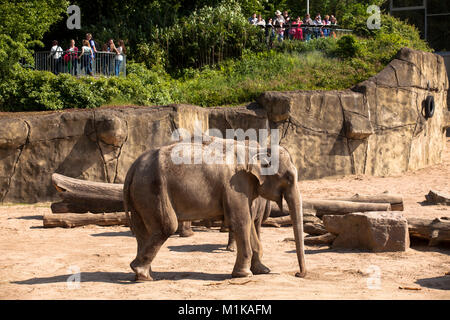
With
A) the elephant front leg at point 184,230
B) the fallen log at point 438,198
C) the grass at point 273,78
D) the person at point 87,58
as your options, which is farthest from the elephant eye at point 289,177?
the person at point 87,58

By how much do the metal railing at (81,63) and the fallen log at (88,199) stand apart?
9.41 metres

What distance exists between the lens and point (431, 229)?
31.2ft

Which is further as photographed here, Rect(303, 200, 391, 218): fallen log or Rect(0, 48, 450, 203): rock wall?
Rect(0, 48, 450, 203): rock wall

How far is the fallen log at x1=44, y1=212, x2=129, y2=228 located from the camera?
1157cm

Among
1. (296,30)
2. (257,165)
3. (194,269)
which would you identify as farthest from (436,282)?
(296,30)

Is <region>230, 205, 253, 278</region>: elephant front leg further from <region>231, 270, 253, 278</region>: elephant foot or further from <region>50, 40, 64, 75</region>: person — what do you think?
<region>50, 40, 64, 75</region>: person

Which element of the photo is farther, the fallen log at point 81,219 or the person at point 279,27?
the person at point 279,27

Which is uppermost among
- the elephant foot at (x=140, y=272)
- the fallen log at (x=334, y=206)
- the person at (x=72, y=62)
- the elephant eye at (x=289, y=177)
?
the person at (x=72, y=62)

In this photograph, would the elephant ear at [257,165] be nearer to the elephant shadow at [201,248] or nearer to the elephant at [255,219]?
the elephant at [255,219]

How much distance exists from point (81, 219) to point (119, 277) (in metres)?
4.15

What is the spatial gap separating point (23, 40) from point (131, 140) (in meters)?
9.58

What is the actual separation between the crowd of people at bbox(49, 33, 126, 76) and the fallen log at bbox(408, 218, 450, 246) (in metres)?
13.6

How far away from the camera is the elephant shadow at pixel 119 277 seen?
Result: 24.4 ft

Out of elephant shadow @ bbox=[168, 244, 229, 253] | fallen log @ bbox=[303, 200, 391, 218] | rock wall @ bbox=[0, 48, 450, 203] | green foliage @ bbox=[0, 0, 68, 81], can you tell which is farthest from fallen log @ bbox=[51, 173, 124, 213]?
green foliage @ bbox=[0, 0, 68, 81]
